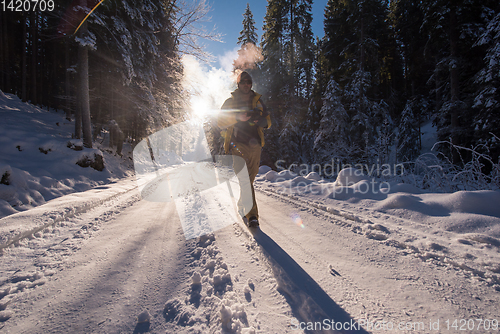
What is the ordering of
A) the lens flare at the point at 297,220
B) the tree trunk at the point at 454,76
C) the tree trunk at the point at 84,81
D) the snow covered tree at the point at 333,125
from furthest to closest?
the snow covered tree at the point at 333,125 < the tree trunk at the point at 454,76 < the tree trunk at the point at 84,81 < the lens flare at the point at 297,220

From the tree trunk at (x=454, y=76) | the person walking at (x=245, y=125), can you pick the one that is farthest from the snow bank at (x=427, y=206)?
the tree trunk at (x=454, y=76)

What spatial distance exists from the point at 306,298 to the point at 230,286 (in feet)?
1.61

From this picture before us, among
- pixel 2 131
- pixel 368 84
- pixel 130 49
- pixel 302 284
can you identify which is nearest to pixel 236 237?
pixel 302 284

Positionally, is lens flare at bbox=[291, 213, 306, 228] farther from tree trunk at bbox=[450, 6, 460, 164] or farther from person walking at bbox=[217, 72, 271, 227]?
tree trunk at bbox=[450, 6, 460, 164]

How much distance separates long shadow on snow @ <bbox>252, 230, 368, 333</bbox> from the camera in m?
1.01

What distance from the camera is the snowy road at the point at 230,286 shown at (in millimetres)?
980

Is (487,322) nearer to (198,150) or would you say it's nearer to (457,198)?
(457,198)

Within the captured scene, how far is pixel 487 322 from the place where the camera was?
Answer: 948 mm

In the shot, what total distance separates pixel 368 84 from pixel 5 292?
50.7ft

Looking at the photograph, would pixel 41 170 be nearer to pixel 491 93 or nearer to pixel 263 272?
pixel 263 272

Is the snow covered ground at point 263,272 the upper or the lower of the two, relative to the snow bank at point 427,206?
lower

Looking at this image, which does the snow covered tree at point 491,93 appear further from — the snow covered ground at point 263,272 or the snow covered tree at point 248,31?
the snow covered tree at point 248,31

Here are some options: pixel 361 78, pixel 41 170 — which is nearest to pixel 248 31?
pixel 361 78

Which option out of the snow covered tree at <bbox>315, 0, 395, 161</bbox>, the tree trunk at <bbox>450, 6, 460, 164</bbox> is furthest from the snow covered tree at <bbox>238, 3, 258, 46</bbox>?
the tree trunk at <bbox>450, 6, 460, 164</bbox>
